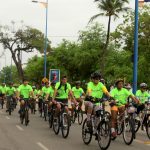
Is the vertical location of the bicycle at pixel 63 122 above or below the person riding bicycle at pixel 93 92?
below

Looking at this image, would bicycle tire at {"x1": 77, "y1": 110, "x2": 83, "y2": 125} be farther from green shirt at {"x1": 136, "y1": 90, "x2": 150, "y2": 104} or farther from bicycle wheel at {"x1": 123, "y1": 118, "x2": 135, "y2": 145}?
bicycle wheel at {"x1": 123, "y1": 118, "x2": 135, "y2": 145}

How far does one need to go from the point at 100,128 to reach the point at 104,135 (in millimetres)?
248

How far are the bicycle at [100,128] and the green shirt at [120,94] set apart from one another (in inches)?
61.5

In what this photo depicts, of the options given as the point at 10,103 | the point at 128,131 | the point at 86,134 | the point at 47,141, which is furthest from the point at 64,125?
the point at 10,103

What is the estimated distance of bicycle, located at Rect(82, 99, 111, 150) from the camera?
12406 millimetres

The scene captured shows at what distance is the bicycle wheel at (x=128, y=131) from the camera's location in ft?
45.0

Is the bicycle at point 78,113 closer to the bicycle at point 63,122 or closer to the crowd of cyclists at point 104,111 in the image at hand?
the crowd of cyclists at point 104,111

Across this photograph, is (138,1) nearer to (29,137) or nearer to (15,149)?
(29,137)

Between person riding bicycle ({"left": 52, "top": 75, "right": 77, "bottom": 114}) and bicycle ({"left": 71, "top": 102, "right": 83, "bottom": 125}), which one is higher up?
person riding bicycle ({"left": 52, "top": 75, "right": 77, "bottom": 114})

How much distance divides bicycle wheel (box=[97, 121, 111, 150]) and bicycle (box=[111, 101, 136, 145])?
1250 millimetres

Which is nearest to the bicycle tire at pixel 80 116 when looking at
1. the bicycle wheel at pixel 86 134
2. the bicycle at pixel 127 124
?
the bicycle at pixel 127 124

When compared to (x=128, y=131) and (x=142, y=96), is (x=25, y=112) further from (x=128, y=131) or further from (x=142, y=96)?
(x=128, y=131)

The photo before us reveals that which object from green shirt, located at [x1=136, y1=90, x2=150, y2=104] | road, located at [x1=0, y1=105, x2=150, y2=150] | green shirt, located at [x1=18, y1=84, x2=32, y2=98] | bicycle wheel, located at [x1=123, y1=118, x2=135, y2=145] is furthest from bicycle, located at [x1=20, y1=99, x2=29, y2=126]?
bicycle wheel, located at [x1=123, y1=118, x2=135, y2=145]

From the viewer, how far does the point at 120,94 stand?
1498cm
